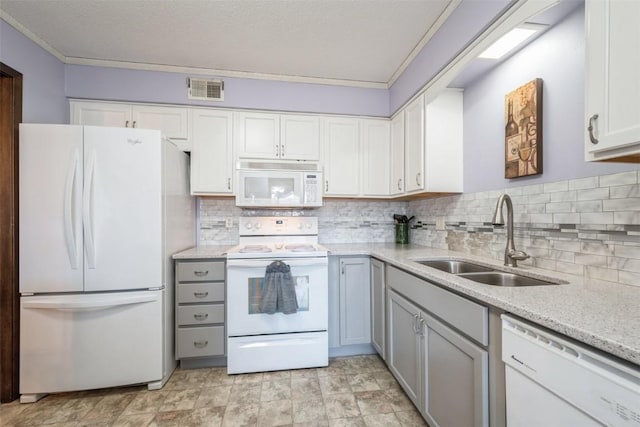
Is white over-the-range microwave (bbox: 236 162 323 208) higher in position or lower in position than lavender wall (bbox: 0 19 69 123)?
lower

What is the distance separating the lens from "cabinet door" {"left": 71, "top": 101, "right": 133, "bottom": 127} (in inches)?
92.0

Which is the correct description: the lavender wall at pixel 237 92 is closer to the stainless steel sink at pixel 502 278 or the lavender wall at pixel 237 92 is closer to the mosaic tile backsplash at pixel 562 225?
the mosaic tile backsplash at pixel 562 225

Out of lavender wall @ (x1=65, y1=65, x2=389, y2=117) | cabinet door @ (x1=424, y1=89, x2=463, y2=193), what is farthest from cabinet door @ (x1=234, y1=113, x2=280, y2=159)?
cabinet door @ (x1=424, y1=89, x2=463, y2=193)

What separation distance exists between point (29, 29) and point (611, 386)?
3.53m

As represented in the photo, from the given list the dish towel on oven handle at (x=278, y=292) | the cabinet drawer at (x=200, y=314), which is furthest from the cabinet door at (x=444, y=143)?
the cabinet drawer at (x=200, y=314)

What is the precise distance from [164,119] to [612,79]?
9.38 feet

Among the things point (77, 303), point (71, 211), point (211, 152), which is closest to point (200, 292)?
point (77, 303)

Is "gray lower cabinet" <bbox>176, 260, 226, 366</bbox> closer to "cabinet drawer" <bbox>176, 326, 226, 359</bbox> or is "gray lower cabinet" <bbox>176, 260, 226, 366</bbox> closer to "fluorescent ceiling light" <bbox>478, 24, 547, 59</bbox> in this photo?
"cabinet drawer" <bbox>176, 326, 226, 359</bbox>

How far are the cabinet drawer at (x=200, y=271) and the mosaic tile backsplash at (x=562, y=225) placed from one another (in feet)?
Result: 2.14

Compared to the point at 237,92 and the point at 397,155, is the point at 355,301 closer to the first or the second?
the point at 397,155

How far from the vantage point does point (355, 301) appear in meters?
2.29

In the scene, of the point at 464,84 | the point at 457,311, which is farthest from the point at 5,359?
the point at 464,84

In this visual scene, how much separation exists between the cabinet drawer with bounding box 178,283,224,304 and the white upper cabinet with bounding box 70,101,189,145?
1262mm

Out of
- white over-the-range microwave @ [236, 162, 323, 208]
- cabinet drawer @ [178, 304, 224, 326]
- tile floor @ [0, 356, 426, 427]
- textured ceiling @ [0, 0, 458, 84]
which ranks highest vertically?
textured ceiling @ [0, 0, 458, 84]
